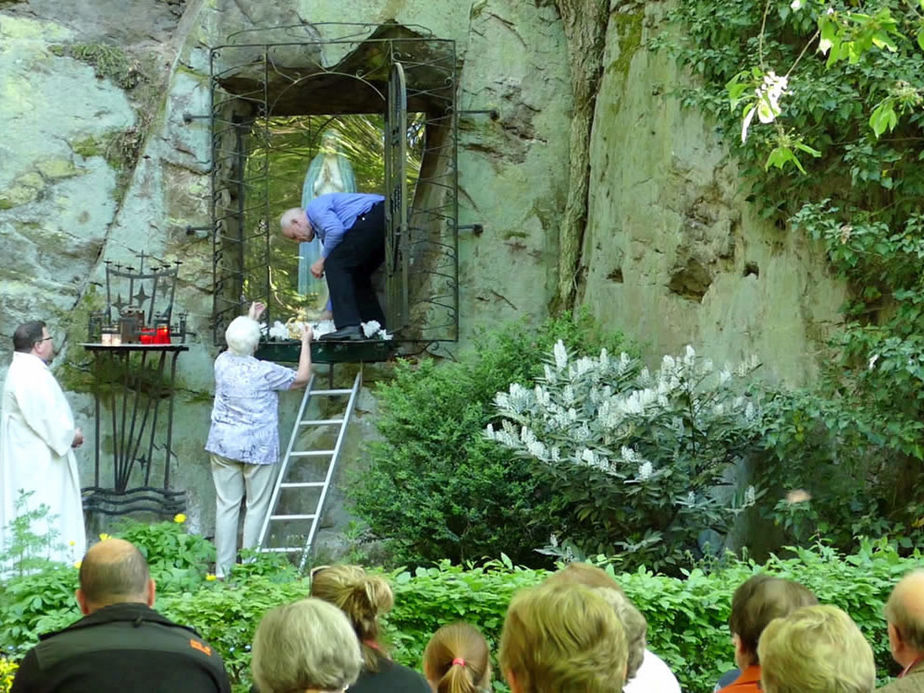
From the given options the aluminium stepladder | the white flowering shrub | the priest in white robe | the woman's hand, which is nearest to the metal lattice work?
the woman's hand

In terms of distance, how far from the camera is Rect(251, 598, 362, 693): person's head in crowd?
3.26 metres

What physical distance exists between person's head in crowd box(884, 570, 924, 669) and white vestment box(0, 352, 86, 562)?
6852 mm

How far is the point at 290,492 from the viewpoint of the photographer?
11.3m

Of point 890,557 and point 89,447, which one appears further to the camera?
point 89,447

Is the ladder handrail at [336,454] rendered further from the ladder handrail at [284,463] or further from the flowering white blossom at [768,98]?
the flowering white blossom at [768,98]

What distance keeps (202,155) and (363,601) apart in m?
8.08

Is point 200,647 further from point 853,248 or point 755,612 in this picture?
point 853,248

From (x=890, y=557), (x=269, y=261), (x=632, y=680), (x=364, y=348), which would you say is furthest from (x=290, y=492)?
(x=632, y=680)

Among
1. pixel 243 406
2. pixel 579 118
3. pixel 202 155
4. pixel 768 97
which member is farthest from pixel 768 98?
pixel 202 155

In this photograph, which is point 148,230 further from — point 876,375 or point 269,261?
point 876,375

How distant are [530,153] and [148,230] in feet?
10.4

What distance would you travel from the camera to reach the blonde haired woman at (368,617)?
12.7ft

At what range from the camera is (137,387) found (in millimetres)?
11055

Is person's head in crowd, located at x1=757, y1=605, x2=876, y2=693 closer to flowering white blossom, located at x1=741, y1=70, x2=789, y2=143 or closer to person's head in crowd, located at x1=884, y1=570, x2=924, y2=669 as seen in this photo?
person's head in crowd, located at x1=884, y1=570, x2=924, y2=669
